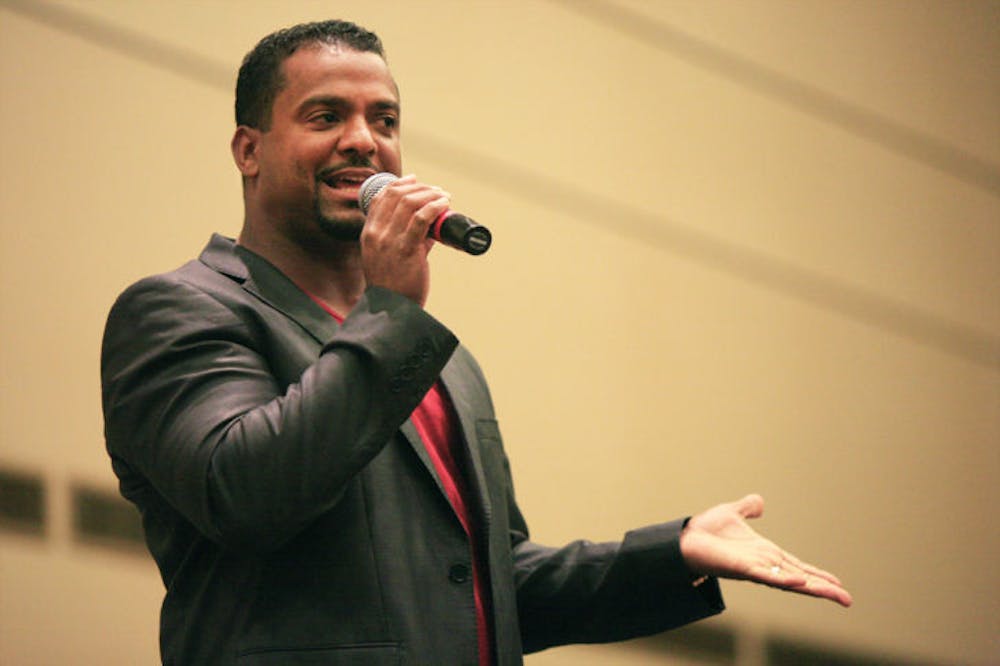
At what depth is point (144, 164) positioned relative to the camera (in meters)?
2.22

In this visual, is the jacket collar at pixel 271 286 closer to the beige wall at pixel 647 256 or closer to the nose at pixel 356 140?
the nose at pixel 356 140

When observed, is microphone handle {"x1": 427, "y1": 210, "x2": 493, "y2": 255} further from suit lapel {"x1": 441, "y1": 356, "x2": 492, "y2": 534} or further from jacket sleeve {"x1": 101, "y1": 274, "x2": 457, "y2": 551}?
suit lapel {"x1": 441, "y1": 356, "x2": 492, "y2": 534}

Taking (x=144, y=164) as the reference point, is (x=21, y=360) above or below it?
below

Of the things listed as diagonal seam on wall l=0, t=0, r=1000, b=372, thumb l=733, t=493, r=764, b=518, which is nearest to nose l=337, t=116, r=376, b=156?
thumb l=733, t=493, r=764, b=518

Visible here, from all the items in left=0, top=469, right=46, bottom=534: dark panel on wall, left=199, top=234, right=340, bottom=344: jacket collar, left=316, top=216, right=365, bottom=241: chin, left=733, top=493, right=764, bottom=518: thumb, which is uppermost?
left=316, top=216, right=365, bottom=241: chin

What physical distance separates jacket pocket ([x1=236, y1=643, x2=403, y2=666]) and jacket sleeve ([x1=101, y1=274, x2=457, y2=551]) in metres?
0.09

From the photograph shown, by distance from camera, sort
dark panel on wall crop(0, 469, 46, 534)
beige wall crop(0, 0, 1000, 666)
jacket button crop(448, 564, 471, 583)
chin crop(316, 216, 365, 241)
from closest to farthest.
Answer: jacket button crop(448, 564, 471, 583) → chin crop(316, 216, 365, 241) → dark panel on wall crop(0, 469, 46, 534) → beige wall crop(0, 0, 1000, 666)

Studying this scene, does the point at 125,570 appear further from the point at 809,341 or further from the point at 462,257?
the point at 809,341

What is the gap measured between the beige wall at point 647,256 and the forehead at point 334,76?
71 centimetres

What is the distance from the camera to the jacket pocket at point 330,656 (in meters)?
1.24

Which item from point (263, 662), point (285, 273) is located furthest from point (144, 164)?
point (263, 662)

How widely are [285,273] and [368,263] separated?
0.26 m

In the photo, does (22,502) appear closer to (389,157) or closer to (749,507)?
(389,157)

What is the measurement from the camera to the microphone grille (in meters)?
1.39
